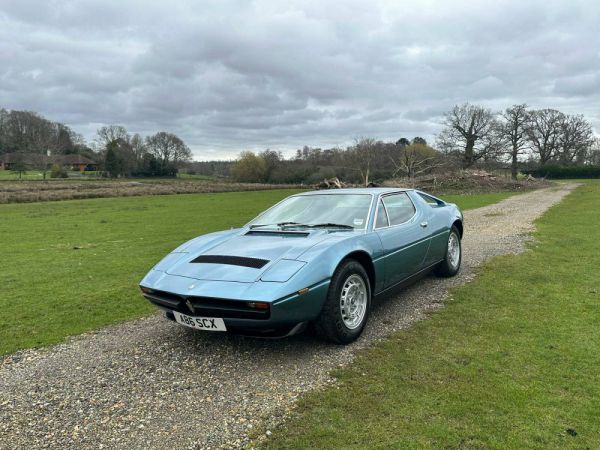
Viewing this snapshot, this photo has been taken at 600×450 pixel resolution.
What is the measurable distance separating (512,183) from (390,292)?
39346 millimetres

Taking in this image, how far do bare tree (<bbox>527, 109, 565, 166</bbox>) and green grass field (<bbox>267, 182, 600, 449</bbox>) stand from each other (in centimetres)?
6871

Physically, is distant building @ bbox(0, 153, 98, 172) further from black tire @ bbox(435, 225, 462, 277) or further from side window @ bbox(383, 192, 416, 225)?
side window @ bbox(383, 192, 416, 225)

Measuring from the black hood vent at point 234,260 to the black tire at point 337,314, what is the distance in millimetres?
665

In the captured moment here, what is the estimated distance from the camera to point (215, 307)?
11.4ft

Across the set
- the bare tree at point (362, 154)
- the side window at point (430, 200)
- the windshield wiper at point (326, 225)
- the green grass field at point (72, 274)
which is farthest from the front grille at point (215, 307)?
the bare tree at point (362, 154)

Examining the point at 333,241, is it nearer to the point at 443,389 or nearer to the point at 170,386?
the point at 443,389

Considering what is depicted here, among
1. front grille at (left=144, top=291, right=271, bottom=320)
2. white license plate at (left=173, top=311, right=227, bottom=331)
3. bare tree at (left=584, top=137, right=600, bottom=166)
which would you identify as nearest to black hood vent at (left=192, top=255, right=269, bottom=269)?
front grille at (left=144, top=291, right=271, bottom=320)

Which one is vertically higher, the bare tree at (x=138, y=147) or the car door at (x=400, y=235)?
the bare tree at (x=138, y=147)

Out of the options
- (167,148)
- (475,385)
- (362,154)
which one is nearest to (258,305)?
(475,385)

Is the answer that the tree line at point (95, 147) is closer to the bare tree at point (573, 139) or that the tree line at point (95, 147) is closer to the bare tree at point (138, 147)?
the bare tree at point (138, 147)

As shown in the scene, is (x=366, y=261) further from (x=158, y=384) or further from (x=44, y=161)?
(x=44, y=161)

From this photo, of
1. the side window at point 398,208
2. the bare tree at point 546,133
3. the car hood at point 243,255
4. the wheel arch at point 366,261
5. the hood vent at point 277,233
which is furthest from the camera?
the bare tree at point 546,133

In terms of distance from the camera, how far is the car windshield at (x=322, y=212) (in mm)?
4758

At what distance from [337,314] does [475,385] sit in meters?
1.25
